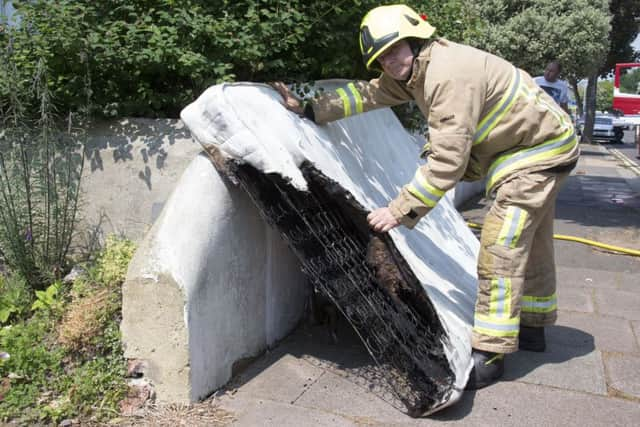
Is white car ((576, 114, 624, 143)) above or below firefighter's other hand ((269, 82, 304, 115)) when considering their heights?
below

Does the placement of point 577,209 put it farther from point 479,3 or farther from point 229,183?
point 479,3

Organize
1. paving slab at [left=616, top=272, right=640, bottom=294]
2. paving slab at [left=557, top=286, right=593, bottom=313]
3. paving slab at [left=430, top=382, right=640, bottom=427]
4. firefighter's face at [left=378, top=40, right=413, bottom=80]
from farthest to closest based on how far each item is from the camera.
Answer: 1. paving slab at [left=616, top=272, right=640, bottom=294]
2. paving slab at [left=557, top=286, right=593, bottom=313]
3. firefighter's face at [left=378, top=40, right=413, bottom=80]
4. paving slab at [left=430, top=382, right=640, bottom=427]

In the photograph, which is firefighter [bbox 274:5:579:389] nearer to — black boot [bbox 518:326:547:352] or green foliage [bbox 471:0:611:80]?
black boot [bbox 518:326:547:352]

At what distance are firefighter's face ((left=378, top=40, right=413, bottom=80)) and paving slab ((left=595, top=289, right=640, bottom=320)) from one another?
2.52 metres

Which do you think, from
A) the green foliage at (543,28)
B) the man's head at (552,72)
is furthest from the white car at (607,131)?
the man's head at (552,72)

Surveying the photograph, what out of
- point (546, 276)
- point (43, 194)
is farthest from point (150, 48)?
point (546, 276)

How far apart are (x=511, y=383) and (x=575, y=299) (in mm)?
1802

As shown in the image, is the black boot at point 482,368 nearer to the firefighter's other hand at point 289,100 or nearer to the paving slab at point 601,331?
the paving slab at point 601,331

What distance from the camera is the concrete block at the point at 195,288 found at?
9.10 ft

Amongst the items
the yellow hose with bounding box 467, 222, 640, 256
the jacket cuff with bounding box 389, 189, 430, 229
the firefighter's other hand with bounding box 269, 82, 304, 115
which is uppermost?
the firefighter's other hand with bounding box 269, 82, 304, 115

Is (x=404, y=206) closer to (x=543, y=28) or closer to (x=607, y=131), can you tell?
(x=543, y=28)

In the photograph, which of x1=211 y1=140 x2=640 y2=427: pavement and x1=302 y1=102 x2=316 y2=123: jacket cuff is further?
x1=302 y1=102 x2=316 y2=123: jacket cuff

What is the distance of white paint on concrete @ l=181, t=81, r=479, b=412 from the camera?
9.54 ft

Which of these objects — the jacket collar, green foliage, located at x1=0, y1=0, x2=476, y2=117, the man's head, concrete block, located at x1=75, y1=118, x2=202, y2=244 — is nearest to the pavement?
concrete block, located at x1=75, y1=118, x2=202, y2=244
